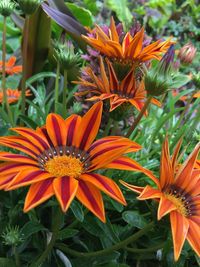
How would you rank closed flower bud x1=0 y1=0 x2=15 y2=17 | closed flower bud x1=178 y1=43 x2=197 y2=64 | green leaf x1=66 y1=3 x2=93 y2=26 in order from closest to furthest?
closed flower bud x1=0 y1=0 x2=15 y2=17 → closed flower bud x1=178 y1=43 x2=197 y2=64 → green leaf x1=66 y1=3 x2=93 y2=26

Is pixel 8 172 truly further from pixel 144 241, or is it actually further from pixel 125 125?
pixel 125 125

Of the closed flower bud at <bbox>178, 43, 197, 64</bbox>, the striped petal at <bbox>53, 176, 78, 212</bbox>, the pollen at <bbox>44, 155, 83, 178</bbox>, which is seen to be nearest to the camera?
the striped petal at <bbox>53, 176, 78, 212</bbox>

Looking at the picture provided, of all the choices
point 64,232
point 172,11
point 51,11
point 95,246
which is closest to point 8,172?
point 64,232

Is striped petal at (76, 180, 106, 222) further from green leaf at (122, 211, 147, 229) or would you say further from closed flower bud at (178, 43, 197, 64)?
closed flower bud at (178, 43, 197, 64)

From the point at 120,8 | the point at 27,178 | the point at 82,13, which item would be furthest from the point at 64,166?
the point at 120,8

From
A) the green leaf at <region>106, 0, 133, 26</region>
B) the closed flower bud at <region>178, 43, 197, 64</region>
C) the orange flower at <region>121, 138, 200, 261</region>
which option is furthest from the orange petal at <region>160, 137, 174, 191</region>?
the green leaf at <region>106, 0, 133, 26</region>

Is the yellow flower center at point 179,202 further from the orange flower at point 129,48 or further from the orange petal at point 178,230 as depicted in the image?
the orange flower at point 129,48

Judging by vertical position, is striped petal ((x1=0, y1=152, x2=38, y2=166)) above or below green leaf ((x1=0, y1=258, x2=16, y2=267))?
above
